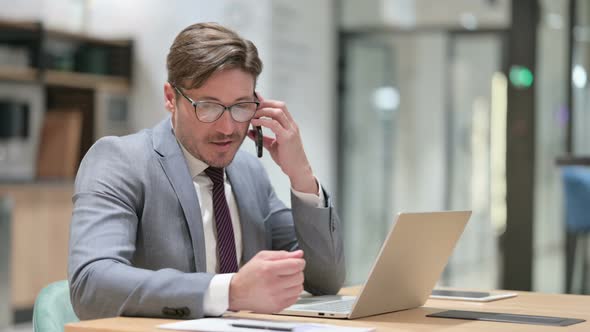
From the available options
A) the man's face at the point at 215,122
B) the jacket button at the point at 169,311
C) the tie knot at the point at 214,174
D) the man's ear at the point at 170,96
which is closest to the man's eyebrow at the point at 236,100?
the man's face at the point at 215,122

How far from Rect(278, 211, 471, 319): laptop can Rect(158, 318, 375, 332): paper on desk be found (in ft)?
0.60

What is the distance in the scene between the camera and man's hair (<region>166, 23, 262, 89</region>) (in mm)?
2148

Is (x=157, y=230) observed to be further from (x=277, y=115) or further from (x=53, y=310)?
(x=277, y=115)

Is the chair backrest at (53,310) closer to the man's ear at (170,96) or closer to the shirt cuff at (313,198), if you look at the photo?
the man's ear at (170,96)

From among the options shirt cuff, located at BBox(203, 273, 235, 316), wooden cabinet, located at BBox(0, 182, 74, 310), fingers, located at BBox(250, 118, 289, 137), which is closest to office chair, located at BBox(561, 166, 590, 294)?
wooden cabinet, located at BBox(0, 182, 74, 310)

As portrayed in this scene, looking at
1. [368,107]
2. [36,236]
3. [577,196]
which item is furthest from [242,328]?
[368,107]

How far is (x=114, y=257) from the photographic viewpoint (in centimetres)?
187

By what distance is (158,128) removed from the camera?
7.51 feet

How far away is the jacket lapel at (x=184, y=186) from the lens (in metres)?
2.14

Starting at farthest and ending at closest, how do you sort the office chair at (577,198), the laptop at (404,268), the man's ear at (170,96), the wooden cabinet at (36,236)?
1. the wooden cabinet at (36,236)
2. the office chair at (577,198)
3. the man's ear at (170,96)
4. the laptop at (404,268)

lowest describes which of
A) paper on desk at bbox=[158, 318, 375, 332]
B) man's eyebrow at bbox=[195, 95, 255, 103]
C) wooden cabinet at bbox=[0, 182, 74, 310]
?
wooden cabinet at bbox=[0, 182, 74, 310]

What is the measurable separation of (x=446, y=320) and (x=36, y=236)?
4.88m

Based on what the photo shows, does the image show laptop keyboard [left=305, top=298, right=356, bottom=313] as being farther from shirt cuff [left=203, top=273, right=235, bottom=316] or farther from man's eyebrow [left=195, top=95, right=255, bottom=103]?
man's eyebrow [left=195, top=95, right=255, bottom=103]

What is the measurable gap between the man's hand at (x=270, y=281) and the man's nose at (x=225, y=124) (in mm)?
536
